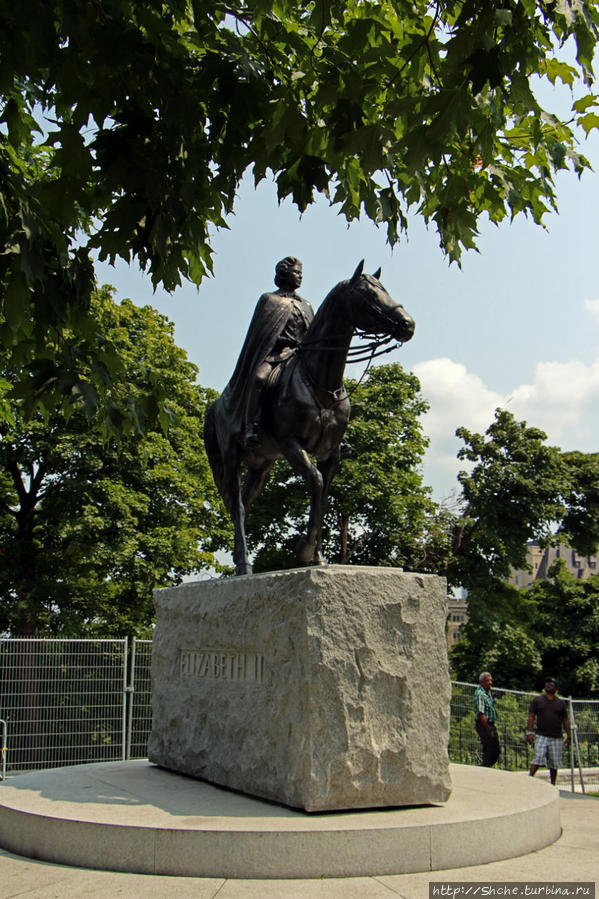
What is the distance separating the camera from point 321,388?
282 inches

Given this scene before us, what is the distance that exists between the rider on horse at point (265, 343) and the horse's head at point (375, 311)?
3.79 ft

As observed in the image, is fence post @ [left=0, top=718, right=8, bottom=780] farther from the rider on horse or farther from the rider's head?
the rider's head

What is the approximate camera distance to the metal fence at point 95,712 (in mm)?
12586

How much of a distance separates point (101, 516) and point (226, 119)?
16.3 m

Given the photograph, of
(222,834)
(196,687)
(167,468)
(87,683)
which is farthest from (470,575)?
(222,834)

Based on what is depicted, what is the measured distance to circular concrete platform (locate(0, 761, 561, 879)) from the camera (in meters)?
4.96

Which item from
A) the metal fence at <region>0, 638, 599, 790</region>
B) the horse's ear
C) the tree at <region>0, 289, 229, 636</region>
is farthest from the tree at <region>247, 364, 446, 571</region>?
the horse's ear

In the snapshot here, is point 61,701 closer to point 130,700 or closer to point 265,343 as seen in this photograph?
point 130,700

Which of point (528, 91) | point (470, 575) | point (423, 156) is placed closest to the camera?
point (423, 156)

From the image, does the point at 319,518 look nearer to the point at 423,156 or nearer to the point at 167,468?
the point at 423,156

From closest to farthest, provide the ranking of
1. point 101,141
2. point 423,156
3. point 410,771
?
point 423,156, point 101,141, point 410,771

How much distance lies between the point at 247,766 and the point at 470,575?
2214 centimetres

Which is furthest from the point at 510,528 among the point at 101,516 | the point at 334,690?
the point at 334,690

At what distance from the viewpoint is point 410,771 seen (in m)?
5.95
